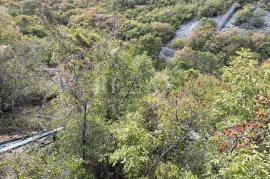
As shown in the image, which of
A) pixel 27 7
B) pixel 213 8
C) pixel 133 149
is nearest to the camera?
pixel 133 149

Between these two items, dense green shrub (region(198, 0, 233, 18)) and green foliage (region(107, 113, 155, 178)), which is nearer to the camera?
green foliage (region(107, 113, 155, 178))

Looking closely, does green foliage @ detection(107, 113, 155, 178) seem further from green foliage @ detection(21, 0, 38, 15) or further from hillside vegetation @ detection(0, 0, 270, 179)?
green foliage @ detection(21, 0, 38, 15)

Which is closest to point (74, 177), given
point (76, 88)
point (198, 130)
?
point (76, 88)

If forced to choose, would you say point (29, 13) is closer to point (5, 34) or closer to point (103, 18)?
point (103, 18)

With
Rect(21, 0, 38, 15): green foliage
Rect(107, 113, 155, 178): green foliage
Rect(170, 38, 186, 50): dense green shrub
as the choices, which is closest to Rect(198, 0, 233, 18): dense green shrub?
Rect(170, 38, 186, 50): dense green shrub

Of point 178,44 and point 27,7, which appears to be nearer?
point 27,7

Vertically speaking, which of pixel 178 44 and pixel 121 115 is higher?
pixel 121 115

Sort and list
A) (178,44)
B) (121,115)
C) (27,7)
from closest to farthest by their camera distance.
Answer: (121,115) → (27,7) → (178,44)

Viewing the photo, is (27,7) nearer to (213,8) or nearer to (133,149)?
(213,8)

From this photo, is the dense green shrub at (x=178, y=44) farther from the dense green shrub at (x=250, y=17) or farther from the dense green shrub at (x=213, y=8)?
the dense green shrub at (x=250, y=17)

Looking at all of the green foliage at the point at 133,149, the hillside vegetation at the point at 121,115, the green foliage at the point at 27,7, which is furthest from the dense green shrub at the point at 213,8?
the green foliage at the point at 133,149

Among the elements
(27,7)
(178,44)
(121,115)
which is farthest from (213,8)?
(121,115)

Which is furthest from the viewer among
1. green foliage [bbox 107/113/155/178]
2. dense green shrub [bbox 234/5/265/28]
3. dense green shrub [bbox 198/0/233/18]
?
dense green shrub [bbox 198/0/233/18]

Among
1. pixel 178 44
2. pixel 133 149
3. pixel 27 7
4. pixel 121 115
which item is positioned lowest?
pixel 178 44
